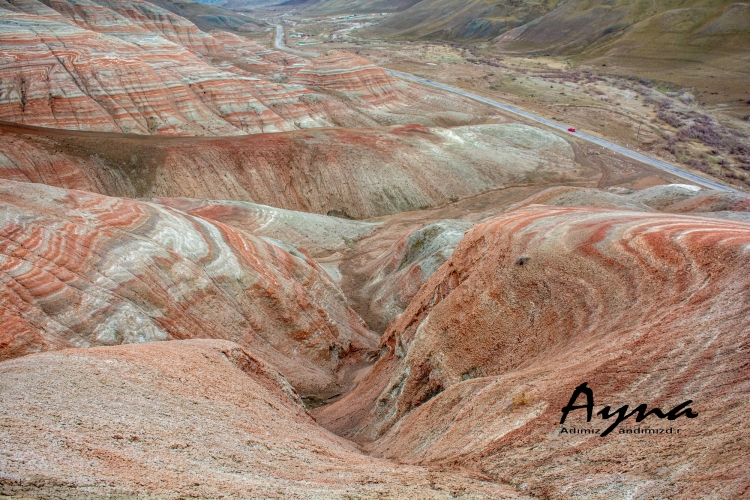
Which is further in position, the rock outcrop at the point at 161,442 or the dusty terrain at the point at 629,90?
the dusty terrain at the point at 629,90

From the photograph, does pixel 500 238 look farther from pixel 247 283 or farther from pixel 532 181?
pixel 532 181

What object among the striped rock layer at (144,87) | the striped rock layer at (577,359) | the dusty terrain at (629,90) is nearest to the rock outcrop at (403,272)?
the striped rock layer at (577,359)

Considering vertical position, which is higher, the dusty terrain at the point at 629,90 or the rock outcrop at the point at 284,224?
the dusty terrain at the point at 629,90

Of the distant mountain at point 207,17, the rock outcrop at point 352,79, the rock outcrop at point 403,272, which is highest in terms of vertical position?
the distant mountain at point 207,17

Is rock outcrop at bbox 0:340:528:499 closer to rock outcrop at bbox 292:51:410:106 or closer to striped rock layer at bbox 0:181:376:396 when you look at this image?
striped rock layer at bbox 0:181:376:396

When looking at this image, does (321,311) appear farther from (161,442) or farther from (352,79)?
(352,79)

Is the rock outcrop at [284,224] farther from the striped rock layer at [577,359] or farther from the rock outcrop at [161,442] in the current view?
the rock outcrop at [161,442]

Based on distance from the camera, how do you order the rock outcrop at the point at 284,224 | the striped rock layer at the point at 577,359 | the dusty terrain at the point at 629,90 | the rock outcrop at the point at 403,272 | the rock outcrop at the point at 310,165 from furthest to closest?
the dusty terrain at the point at 629,90 < the rock outcrop at the point at 310,165 < the rock outcrop at the point at 284,224 < the rock outcrop at the point at 403,272 < the striped rock layer at the point at 577,359

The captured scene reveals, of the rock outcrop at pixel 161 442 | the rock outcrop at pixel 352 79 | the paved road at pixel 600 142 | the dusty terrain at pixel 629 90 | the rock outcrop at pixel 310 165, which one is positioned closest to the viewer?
the rock outcrop at pixel 161 442
